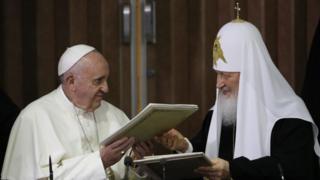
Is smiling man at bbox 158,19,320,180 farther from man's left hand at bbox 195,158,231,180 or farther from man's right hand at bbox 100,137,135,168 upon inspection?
man's right hand at bbox 100,137,135,168

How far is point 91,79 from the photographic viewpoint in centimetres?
431

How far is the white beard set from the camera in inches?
175

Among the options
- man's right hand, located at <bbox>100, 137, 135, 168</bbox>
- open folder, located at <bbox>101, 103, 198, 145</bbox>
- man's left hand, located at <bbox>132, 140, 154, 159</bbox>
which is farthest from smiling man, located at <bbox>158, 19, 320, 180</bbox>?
man's right hand, located at <bbox>100, 137, 135, 168</bbox>

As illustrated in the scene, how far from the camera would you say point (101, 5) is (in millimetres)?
5387

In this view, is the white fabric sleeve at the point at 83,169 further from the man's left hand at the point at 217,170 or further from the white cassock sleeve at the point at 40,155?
the man's left hand at the point at 217,170

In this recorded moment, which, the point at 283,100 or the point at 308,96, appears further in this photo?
the point at 308,96

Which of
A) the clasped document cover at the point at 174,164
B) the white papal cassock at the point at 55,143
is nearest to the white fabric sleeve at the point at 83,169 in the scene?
the white papal cassock at the point at 55,143

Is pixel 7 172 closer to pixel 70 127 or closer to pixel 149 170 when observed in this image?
pixel 70 127

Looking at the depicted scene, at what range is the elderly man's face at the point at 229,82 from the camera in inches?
173

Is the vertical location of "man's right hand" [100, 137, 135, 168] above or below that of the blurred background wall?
below

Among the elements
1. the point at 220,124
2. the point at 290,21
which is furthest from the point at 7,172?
the point at 290,21

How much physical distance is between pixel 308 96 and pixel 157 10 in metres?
1.38

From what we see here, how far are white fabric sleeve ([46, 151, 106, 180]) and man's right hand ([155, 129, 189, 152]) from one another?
0.48 meters

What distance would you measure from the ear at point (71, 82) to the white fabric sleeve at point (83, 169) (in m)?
0.49
